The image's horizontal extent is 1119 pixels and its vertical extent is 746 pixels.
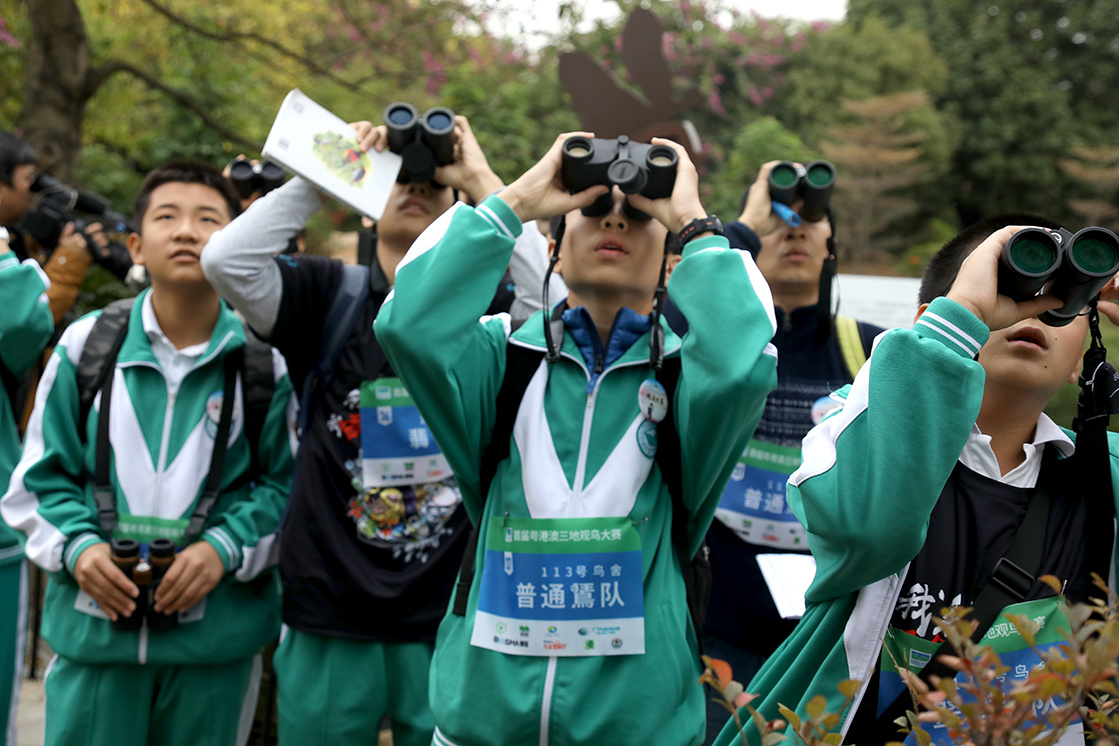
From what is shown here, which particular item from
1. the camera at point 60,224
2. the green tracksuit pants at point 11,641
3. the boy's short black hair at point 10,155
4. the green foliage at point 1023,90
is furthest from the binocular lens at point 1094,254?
Result: the green foliage at point 1023,90

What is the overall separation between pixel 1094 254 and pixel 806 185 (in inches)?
72.5

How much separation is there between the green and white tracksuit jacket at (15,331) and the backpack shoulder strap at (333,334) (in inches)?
38.8

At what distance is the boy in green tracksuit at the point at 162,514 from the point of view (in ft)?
8.91

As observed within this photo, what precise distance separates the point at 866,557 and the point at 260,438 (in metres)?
2.11

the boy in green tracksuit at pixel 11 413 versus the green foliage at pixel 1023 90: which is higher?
the green foliage at pixel 1023 90

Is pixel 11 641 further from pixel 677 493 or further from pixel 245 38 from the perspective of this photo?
pixel 245 38

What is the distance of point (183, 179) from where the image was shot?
317 centimetres

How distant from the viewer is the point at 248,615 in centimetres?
292

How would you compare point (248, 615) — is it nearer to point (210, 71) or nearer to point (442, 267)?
point (442, 267)

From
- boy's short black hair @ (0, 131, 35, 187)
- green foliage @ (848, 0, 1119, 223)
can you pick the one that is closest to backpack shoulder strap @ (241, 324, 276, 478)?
boy's short black hair @ (0, 131, 35, 187)

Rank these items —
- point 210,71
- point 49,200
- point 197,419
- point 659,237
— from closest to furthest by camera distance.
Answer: point 659,237 → point 197,419 → point 49,200 → point 210,71

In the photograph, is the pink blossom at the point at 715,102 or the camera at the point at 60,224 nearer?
the camera at the point at 60,224

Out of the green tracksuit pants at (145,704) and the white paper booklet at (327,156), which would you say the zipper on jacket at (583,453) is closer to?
the white paper booklet at (327,156)

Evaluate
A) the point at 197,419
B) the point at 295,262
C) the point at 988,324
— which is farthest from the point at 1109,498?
the point at 197,419
